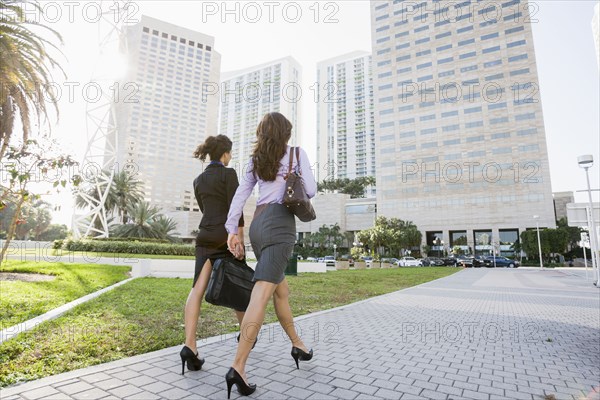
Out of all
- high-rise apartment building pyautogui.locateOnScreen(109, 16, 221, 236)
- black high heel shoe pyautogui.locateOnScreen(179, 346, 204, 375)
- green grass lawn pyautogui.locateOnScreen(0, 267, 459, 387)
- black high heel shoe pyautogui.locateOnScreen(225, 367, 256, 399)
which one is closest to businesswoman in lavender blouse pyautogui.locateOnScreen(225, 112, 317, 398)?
black high heel shoe pyautogui.locateOnScreen(225, 367, 256, 399)

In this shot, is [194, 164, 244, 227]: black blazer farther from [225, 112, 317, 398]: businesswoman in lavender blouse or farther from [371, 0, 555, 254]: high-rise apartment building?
[371, 0, 555, 254]: high-rise apartment building

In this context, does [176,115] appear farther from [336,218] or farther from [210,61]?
[336,218]

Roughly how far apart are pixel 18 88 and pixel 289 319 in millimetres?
14162

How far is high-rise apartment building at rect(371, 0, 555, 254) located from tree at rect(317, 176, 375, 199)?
18.9 metres

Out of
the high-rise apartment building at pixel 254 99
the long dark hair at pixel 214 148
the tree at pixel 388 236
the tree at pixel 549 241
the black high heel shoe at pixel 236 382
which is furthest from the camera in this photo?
the high-rise apartment building at pixel 254 99

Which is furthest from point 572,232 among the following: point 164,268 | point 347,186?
point 164,268

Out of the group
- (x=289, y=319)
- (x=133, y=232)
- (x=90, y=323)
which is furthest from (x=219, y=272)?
(x=133, y=232)

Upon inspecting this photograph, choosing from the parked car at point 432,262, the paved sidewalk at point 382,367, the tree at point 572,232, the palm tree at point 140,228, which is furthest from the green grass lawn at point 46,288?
the tree at point 572,232

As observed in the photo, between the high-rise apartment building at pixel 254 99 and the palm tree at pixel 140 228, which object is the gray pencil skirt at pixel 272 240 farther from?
the high-rise apartment building at pixel 254 99

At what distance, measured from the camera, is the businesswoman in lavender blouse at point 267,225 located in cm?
235

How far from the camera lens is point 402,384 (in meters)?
2.64

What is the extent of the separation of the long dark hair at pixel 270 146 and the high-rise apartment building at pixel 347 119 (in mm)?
107669

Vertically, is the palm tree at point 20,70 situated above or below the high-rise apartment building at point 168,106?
below

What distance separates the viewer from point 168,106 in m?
110
